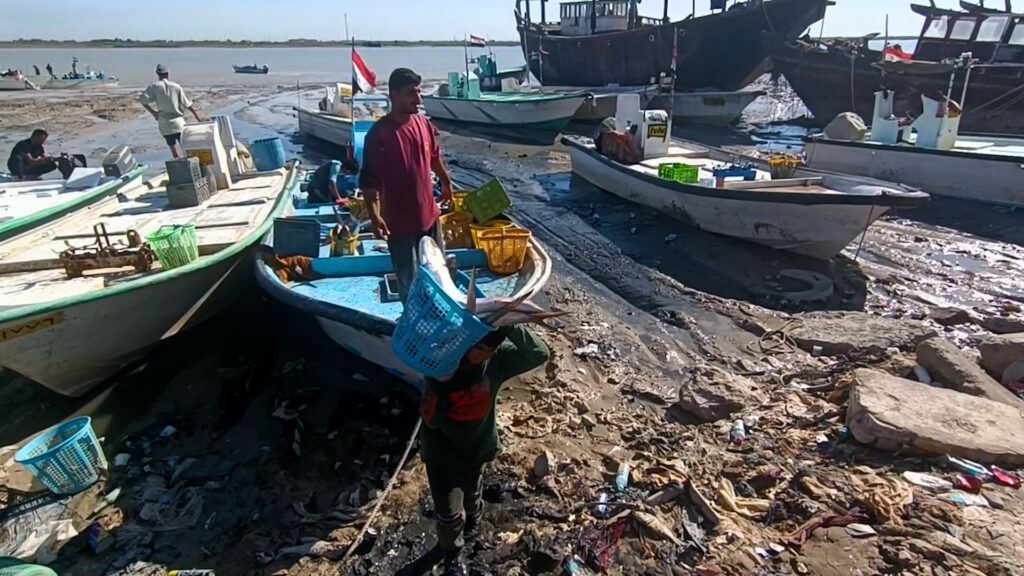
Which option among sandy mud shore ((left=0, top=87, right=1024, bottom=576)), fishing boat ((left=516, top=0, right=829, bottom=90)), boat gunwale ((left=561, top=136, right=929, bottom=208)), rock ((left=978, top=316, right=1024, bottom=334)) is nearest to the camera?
sandy mud shore ((left=0, top=87, right=1024, bottom=576))

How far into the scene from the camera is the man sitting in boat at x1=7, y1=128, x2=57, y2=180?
9.99 metres

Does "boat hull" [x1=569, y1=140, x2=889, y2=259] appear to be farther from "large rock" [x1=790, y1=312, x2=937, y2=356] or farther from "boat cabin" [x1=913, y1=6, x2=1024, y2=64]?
"boat cabin" [x1=913, y1=6, x2=1024, y2=64]

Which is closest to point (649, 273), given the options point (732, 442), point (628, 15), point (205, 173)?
point (732, 442)

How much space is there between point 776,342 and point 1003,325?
2.39 m

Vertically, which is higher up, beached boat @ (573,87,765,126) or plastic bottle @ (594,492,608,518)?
beached boat @ (573,87,765,126)

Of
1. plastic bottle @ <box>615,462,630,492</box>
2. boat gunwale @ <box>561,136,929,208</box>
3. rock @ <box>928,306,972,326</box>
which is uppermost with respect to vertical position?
boat gunwale @ <box>561,136,929,208</box>

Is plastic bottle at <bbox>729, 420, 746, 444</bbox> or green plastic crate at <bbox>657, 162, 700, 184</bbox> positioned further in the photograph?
green plastic crate at <bbox>657, 162, 700, 184</bbox>

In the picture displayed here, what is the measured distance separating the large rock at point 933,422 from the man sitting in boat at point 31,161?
12259mm

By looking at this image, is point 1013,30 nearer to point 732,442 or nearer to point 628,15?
point 628,15

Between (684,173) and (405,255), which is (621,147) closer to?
(684,173)

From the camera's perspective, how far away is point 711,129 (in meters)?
21.6

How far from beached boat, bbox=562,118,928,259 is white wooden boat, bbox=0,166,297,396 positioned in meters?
6.07

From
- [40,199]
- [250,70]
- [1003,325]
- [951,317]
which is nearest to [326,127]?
[40,199]

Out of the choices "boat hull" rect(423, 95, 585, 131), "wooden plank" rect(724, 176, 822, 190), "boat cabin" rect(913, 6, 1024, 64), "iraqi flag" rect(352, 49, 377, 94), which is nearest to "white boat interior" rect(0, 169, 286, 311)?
"iraqi flag" rect(352, 49, 377, 94)
